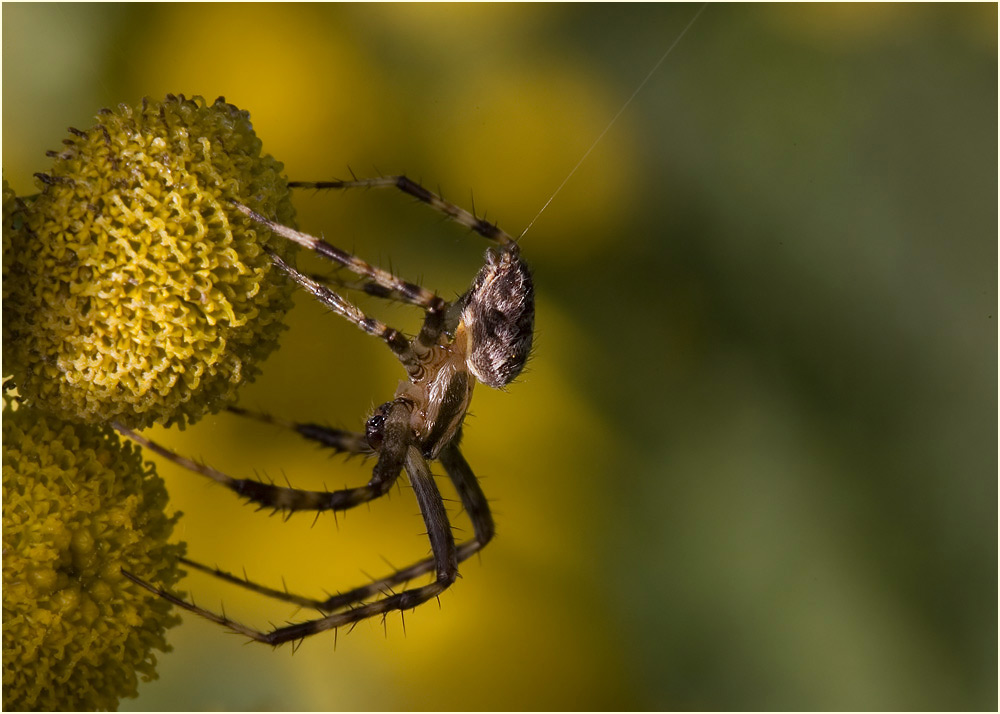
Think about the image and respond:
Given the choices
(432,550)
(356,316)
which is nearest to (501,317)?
(356,316)

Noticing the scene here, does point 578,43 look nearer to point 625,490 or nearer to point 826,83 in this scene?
point 826,83

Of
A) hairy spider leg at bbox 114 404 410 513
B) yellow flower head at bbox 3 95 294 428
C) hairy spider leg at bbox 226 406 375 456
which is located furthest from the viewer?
hairy spider leg at bbox 226 406 375 456

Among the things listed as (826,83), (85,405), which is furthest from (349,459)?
(826,83)

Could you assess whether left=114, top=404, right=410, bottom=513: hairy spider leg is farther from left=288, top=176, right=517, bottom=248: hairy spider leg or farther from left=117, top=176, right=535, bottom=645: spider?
left=288, top=176, right=517, bottom=248: hairy spider leg

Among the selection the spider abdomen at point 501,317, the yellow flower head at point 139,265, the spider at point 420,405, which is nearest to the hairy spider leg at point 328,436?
the spider at point 420,405

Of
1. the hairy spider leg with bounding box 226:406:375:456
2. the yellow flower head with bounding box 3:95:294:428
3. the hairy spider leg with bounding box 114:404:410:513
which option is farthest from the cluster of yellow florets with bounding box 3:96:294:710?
the hairy spider leg with bounding box 226:406:375:456

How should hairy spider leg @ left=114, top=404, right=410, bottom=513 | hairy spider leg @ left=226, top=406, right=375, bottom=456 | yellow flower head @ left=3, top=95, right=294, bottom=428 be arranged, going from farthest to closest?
hairy spider leg @ left=226, top=406, right=375, bottom=456 < hairy spider leg @ left=114, top=404, right=410, bottom=513 < yellow flower head @ left=3, top=95, right=294, bottom=428

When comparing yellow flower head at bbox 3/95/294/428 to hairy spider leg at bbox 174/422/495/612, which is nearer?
yellow flower head at bbox 3/95/294/428
